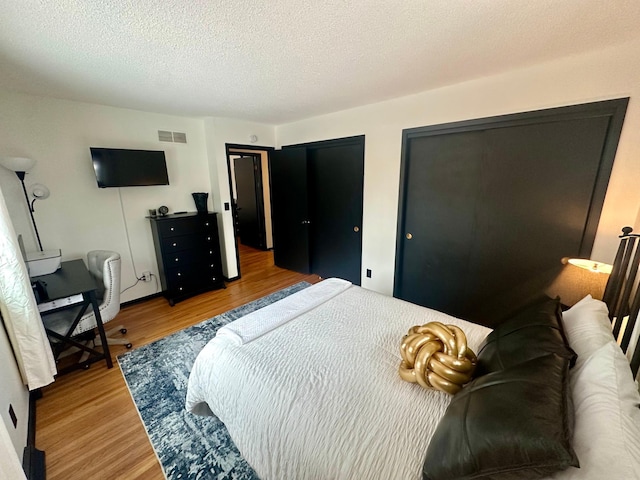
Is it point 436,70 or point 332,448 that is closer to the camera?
point 332,448

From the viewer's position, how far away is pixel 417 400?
3.37ft

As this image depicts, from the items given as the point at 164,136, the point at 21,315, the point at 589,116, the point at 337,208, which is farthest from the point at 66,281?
the point at 589,116

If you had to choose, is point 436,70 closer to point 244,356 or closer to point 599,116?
point 599,116

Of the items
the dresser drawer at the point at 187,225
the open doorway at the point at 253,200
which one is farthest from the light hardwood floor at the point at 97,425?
the open doorway at the point at 253,200

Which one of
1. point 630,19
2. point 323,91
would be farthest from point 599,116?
point 323,91

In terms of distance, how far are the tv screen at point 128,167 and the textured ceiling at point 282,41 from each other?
0.61 meters

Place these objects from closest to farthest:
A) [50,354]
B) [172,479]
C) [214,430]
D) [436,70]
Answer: [172,479]
[214,430]
[50,354]
[436,70]

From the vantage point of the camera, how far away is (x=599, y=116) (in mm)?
1713

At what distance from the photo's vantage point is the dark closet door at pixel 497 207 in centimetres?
183

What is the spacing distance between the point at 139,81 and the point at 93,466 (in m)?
2.62

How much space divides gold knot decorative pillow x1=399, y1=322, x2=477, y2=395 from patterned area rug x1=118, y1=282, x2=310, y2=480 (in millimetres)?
1041

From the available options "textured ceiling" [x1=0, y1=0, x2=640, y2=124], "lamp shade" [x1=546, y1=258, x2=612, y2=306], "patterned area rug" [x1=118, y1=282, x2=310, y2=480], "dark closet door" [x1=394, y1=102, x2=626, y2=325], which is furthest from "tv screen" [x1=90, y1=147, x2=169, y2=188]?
"lamp shade" [x1=546, y1=258, x2=612, y2=306]

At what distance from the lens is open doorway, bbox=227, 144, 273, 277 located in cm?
492

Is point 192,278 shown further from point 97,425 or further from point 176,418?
point 176,418
